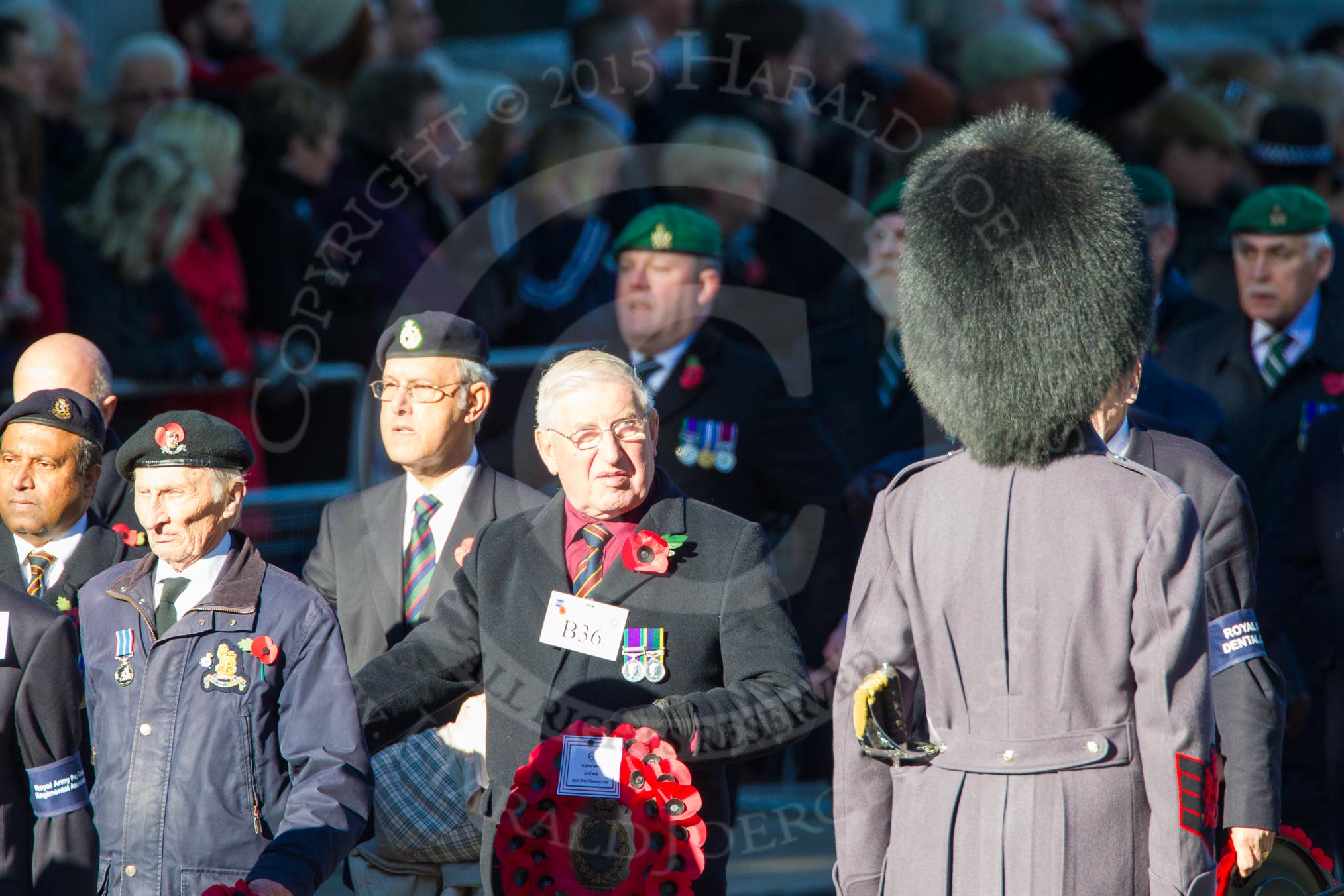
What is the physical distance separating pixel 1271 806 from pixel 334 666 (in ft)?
7.00

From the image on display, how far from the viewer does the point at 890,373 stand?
20.4ft

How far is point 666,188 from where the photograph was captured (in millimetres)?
7629

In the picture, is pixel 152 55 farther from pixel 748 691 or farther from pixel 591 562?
pixel 748 691

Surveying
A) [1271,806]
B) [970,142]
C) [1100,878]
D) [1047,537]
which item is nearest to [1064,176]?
[970,142]

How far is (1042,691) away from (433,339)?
224 cm

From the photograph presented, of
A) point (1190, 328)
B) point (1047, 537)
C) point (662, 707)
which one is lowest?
point (662, 707)

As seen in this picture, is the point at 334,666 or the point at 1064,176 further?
the point at 334,666

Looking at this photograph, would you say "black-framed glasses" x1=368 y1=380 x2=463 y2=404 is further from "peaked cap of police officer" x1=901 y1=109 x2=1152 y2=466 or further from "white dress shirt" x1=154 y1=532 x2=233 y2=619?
"peaked cap of police officer" x1=901 y1=109 x2=1152 y2=466

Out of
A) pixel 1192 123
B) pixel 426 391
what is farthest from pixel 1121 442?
pixel 1192 123

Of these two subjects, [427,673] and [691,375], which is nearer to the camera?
[427,673]

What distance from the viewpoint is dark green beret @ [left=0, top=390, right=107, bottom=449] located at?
14.5ft

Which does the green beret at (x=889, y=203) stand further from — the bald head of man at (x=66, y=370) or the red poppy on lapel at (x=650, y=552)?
the bald head of man at (x=66, y=370)

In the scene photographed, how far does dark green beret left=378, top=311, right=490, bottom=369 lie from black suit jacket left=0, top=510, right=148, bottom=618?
891 mm

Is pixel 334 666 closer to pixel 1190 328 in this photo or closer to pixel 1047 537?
pixel 1047 537
